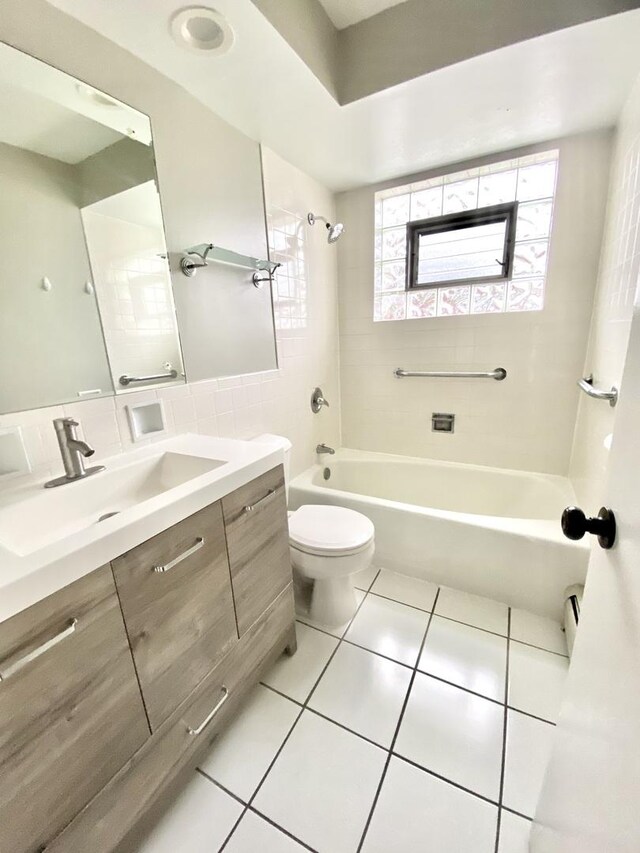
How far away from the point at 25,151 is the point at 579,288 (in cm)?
232

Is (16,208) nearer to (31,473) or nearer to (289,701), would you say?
(31,473)

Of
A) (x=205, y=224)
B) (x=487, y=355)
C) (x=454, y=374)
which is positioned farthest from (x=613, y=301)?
(x=205, y=224)

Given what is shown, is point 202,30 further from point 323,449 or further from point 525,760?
point 525,760

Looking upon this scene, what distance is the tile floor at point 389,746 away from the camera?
33.8 inches

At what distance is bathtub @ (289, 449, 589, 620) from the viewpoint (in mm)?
1434

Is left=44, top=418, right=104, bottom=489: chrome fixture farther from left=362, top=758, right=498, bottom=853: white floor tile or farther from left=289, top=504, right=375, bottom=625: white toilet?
left=362, top=758, right=498, bottom=853: white floor tile

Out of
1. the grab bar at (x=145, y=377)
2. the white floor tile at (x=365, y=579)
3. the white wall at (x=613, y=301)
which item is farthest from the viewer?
the white floor tile at (x=365, y=579)

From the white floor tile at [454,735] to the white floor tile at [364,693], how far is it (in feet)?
0.15

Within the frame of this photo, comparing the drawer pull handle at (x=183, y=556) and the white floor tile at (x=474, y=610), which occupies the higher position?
the drawer pull handle at (x=183, y=556)

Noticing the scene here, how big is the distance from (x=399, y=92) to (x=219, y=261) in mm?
924

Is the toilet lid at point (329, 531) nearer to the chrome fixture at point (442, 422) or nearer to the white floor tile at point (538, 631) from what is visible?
the white floor tile at point (538, 631)

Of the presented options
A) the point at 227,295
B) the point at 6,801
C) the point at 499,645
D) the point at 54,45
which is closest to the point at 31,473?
the point at 6,801

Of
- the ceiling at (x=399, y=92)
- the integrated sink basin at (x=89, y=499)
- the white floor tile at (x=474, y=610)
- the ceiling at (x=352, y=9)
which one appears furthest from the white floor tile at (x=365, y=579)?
the ceiling at (x=352, y=9)

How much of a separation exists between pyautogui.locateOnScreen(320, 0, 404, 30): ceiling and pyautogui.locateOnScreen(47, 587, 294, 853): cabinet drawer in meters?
2.12
